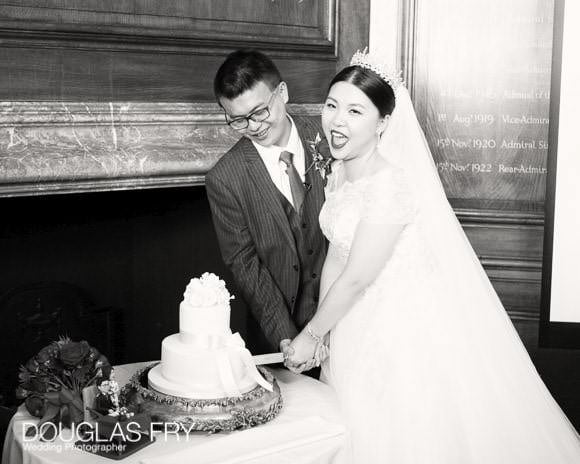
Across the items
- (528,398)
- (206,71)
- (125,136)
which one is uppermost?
(206,71)

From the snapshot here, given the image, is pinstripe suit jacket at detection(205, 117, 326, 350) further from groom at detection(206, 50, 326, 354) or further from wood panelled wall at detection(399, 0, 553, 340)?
wood panelled wall at detection(399, 0, 553, 340)

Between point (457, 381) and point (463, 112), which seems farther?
point (463, 112)

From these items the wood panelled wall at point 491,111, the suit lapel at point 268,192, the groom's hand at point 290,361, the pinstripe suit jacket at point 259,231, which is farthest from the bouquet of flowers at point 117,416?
the wood panelled wall at point 491,111

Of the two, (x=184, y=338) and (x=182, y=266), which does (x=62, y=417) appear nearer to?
(x=184, y=338)

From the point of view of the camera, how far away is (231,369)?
7.44ft

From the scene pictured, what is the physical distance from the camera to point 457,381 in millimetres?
2523

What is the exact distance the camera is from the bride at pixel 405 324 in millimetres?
2449

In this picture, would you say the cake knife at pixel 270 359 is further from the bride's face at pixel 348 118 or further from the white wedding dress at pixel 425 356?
the bride's face at pixel 348 118

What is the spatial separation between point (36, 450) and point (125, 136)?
4.56 ft

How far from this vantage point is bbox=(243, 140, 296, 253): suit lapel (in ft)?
9.73

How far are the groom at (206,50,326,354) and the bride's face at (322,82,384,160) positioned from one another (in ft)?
1.15

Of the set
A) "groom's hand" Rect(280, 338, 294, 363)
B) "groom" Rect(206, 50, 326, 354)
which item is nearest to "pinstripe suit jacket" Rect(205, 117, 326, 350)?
"groom" Rect(206, 50, 326, 354)

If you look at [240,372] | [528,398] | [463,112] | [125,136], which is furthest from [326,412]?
[463,112]

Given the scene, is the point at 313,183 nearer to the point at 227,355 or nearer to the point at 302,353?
the point at 302,353
